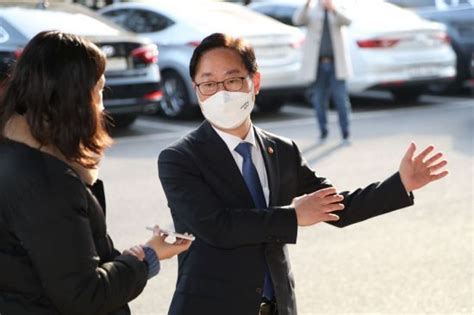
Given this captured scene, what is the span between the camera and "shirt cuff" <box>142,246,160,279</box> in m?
2.62

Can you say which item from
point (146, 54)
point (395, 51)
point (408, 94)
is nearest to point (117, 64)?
point (146, 54)

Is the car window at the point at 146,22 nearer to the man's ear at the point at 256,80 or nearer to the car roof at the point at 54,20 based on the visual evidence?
the car roof at the point at 54,20

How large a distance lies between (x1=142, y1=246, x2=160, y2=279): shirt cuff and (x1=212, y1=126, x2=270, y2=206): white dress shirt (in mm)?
637

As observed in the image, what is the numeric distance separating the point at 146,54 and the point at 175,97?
173 centimetres

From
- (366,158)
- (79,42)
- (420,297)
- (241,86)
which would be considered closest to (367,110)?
(366,158)

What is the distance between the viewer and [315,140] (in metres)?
11.5

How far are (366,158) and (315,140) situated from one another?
4.75 feet

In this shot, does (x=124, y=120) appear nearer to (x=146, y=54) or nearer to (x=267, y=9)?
(x=146, y=54)

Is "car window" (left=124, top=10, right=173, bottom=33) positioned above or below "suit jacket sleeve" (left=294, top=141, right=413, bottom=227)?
below

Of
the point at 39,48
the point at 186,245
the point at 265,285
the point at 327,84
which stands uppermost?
the point at 39,48

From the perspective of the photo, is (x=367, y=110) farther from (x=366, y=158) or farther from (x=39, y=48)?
(x=39, y=48)

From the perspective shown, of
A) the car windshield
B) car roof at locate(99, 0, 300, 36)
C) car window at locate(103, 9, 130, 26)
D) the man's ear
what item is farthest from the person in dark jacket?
car window at locate(103, 9, 130, 26)

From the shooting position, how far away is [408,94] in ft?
50.5

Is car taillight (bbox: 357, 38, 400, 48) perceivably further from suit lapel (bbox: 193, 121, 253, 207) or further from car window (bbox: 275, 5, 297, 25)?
suit lapel (bbox: 193, 121, 253, 207)
